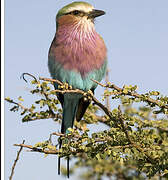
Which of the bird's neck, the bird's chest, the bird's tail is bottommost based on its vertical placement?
the bird's tail

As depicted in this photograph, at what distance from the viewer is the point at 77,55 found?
11.9 ft

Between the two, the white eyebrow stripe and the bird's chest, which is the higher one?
the white eyebrow stripe

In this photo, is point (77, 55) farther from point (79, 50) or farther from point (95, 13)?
point (95, 13)

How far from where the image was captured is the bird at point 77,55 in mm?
3656

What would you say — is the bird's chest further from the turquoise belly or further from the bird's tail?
the bird's tail

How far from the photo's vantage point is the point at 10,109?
3.00 metres

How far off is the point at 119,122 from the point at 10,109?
103 centimetres

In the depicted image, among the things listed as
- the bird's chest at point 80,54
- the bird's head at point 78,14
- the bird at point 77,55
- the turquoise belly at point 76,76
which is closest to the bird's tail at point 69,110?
the bird at point 77,55

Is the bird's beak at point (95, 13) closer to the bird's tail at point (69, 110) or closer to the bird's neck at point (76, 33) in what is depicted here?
the bird's neck at point (76, 33)

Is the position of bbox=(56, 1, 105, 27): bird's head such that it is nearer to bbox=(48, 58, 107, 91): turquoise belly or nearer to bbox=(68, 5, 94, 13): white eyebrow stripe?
bbox=(68, 5, 94, 13): white eyebrow stripe

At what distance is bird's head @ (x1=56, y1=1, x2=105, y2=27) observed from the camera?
3.70 m

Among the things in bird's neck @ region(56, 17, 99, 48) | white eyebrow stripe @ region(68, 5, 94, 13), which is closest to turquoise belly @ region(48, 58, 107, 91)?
bird's neck @ region(56, 17, 99, 48)

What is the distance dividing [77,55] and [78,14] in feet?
1.52

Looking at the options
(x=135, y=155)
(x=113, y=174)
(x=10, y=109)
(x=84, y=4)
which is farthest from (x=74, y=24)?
(x=135, y=155)
